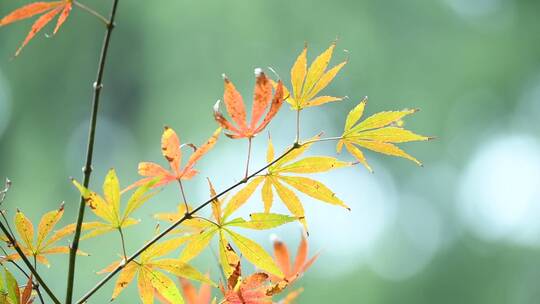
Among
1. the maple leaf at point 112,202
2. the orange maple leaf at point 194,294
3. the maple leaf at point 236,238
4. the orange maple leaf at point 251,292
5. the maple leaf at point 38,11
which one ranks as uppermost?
the maple leaf at point 38,11

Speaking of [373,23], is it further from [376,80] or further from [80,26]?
[80,26]

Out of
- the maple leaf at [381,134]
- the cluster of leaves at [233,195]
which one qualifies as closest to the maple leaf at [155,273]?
the cluster of leaves at [233,195]

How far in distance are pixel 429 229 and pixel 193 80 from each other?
7.43 feet

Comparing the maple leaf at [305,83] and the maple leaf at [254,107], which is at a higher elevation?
the maple leaf at [305,83]

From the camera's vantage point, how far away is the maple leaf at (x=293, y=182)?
1.18 ft

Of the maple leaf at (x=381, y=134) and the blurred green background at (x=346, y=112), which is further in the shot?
the blurred green background at (x=346, y=112)

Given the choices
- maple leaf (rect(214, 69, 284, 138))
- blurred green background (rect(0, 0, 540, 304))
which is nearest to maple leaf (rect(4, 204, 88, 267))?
maple leaf (rect(214, 69, 284, 138))

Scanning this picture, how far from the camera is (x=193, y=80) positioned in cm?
553

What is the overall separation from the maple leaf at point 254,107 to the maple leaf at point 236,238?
0.11ft

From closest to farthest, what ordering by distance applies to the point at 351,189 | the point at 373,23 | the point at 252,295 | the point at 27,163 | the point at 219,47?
1. the point at 252,295
2. the point at 27,163
3. the point at 351,189
4. the point at 219,47
5. the point at 373,23

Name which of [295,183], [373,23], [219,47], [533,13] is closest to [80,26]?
[219,47]

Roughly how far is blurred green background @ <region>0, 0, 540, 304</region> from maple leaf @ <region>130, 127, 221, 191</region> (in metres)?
3.75

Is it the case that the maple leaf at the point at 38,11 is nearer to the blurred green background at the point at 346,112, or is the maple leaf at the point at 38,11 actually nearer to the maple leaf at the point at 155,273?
the maple leaf at the point at 155,273

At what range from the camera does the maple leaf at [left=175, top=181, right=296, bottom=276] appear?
341 millimetres
